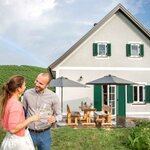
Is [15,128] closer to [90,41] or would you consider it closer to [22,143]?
[22,143]

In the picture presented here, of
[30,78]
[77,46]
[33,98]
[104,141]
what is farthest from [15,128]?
[30,78]

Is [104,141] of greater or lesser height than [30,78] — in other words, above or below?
below

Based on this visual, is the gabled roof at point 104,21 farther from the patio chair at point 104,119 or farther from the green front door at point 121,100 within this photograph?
the patio chair at point 104,119

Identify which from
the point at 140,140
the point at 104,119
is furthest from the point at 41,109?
the point at 104,119

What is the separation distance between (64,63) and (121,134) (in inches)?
401

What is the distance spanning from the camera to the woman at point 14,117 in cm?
531

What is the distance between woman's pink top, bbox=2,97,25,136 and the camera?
5.31m

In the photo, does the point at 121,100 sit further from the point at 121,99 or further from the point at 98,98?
the point at 98,98

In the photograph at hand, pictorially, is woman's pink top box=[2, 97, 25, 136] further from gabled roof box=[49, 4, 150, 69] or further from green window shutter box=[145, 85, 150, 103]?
green window shutter box=[145, 85, 150, 103]

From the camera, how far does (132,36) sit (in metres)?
23.5

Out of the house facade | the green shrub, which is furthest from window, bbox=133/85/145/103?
the green shrub

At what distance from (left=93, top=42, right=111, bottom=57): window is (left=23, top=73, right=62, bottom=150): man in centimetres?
1659

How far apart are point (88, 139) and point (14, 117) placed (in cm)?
686

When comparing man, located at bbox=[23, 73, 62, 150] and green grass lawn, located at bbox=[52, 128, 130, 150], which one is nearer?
man, located at bbox=[23, 73, 62, 150]
